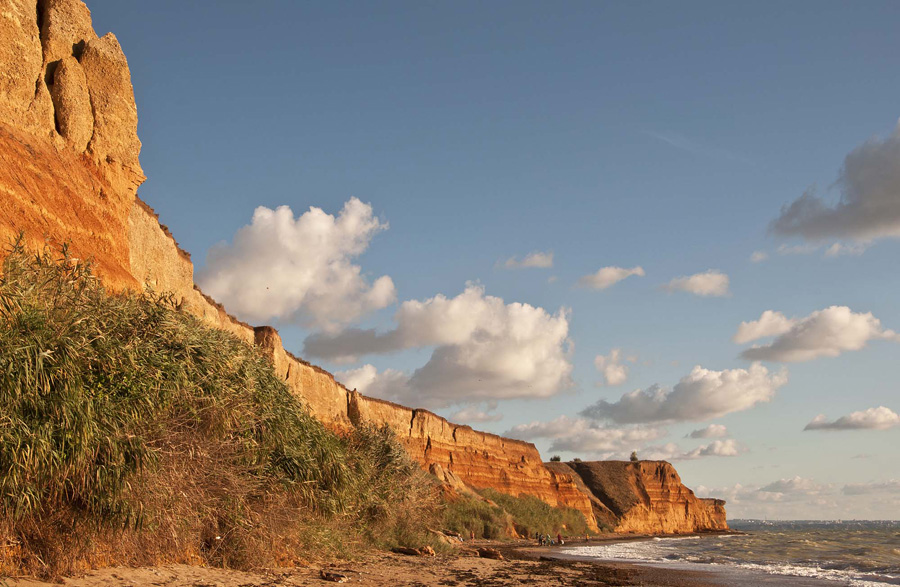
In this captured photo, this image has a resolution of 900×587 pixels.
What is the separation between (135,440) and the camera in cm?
1138

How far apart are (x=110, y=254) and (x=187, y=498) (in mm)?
11150

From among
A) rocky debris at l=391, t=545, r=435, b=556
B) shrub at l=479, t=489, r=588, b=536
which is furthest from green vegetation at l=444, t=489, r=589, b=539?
rocky debris at l=391, t=545, r=435, b=556

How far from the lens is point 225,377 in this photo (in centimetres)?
1549

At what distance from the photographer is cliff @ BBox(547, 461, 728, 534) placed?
330ft

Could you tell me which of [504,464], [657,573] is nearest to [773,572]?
[657,573]

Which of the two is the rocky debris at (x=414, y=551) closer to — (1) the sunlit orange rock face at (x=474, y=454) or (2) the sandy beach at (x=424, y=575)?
(2) the sandy beach at (x=424, y=575)

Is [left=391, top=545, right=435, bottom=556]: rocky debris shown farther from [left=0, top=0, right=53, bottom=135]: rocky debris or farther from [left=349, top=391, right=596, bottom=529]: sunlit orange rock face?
[left=349, top=391, right=596, bottom=529]: sunlit orange rock face

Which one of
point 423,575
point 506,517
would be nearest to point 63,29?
point 423,575

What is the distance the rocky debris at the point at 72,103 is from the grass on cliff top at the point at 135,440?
9015mm

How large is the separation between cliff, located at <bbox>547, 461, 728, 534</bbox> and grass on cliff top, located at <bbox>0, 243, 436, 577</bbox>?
286ft

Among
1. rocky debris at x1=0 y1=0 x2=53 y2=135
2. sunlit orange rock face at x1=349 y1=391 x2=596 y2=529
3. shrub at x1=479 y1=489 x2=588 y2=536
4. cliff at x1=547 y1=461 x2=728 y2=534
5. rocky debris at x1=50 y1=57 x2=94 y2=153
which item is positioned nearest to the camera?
rocky debris at x1=0 y1=0 x2=53 y2=135

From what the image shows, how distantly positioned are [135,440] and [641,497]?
103 meters

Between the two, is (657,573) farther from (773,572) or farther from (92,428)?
(92,428)

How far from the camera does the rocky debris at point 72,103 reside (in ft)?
69.1
